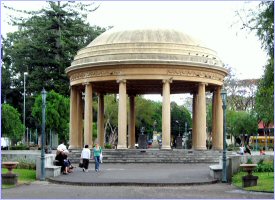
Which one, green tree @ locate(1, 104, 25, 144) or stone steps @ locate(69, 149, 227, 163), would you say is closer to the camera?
stone steps @ locate(69, 149, 227, 163)

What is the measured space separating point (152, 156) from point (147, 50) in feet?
28.5

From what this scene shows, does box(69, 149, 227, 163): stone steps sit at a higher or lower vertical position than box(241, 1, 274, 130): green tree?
lower

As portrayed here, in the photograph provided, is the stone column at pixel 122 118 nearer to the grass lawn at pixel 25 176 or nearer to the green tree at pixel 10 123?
the grass lawn at pixel 25 176

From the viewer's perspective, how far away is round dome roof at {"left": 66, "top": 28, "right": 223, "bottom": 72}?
146 feet

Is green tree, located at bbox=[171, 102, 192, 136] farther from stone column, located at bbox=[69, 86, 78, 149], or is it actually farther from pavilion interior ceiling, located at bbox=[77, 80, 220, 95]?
stone column, located at bbox=[69, 86, 78, 149]

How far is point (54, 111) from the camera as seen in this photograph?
59531 mm

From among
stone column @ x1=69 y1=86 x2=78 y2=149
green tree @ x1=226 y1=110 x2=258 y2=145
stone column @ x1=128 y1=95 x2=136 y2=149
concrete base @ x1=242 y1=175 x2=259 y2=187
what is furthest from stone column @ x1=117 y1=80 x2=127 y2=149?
green tree @ x1=226 y1=110 x2=258 y2=145

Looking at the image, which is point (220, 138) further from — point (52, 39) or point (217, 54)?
point (52, 39)

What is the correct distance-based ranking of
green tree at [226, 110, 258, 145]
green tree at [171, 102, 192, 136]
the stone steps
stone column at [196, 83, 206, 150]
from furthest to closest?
green tree at [171, 102, 192, 136] < green tree at [226, 110, 258, 145] < stone column at [196, 83, 206, 150] < the stone steps

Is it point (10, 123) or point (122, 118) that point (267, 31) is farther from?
point (10, 123)

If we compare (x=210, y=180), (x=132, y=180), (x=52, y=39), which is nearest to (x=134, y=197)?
(x=132, y=180)

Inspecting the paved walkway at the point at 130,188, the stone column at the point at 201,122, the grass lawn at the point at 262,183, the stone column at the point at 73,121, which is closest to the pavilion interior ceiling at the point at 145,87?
the stone column at the point at 201,122

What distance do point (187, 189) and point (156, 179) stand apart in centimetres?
361

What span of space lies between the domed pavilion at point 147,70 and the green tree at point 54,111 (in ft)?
30.2
